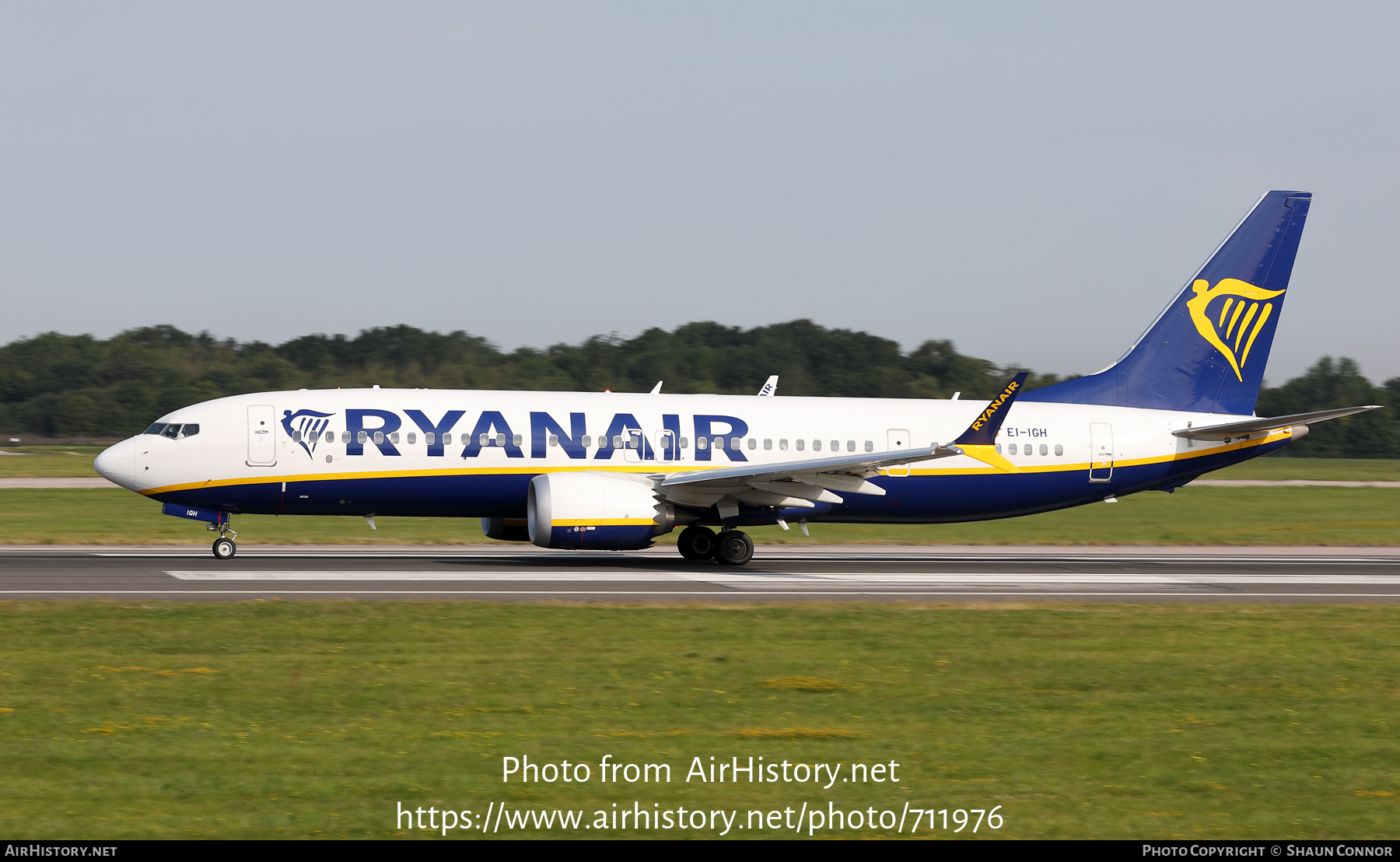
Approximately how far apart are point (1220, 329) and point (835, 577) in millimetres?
13893

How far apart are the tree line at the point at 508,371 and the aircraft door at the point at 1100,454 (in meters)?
40.5

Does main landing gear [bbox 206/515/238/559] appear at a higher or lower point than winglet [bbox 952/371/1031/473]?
lower

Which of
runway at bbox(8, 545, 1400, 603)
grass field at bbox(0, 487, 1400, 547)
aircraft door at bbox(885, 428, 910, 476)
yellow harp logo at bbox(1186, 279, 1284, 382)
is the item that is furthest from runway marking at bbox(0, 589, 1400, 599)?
grass field at bbox(0, 487, 1400, 547)

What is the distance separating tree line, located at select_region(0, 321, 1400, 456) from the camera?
7588 cm

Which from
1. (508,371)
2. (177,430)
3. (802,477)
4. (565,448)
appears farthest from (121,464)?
(508,371)

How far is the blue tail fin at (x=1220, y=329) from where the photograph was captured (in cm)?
3288

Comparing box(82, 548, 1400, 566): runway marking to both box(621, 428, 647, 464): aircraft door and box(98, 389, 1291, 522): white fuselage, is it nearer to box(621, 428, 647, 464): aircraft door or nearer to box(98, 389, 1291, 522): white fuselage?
box(98, 389, 1291, 522): white fuselage

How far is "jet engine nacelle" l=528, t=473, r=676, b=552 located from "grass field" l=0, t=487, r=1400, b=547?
884 centimetres

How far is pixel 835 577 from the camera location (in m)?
25.9

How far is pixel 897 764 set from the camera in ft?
34.0

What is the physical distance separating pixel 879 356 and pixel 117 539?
69.4 meters

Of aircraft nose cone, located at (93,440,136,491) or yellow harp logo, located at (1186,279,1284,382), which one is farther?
yellow harp logo, located at (1186,279,1284,382)

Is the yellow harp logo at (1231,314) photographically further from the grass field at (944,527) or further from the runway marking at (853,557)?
the grass field at (944,527)

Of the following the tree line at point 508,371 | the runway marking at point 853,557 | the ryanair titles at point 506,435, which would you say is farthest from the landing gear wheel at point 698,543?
the tree line at point 508,371
